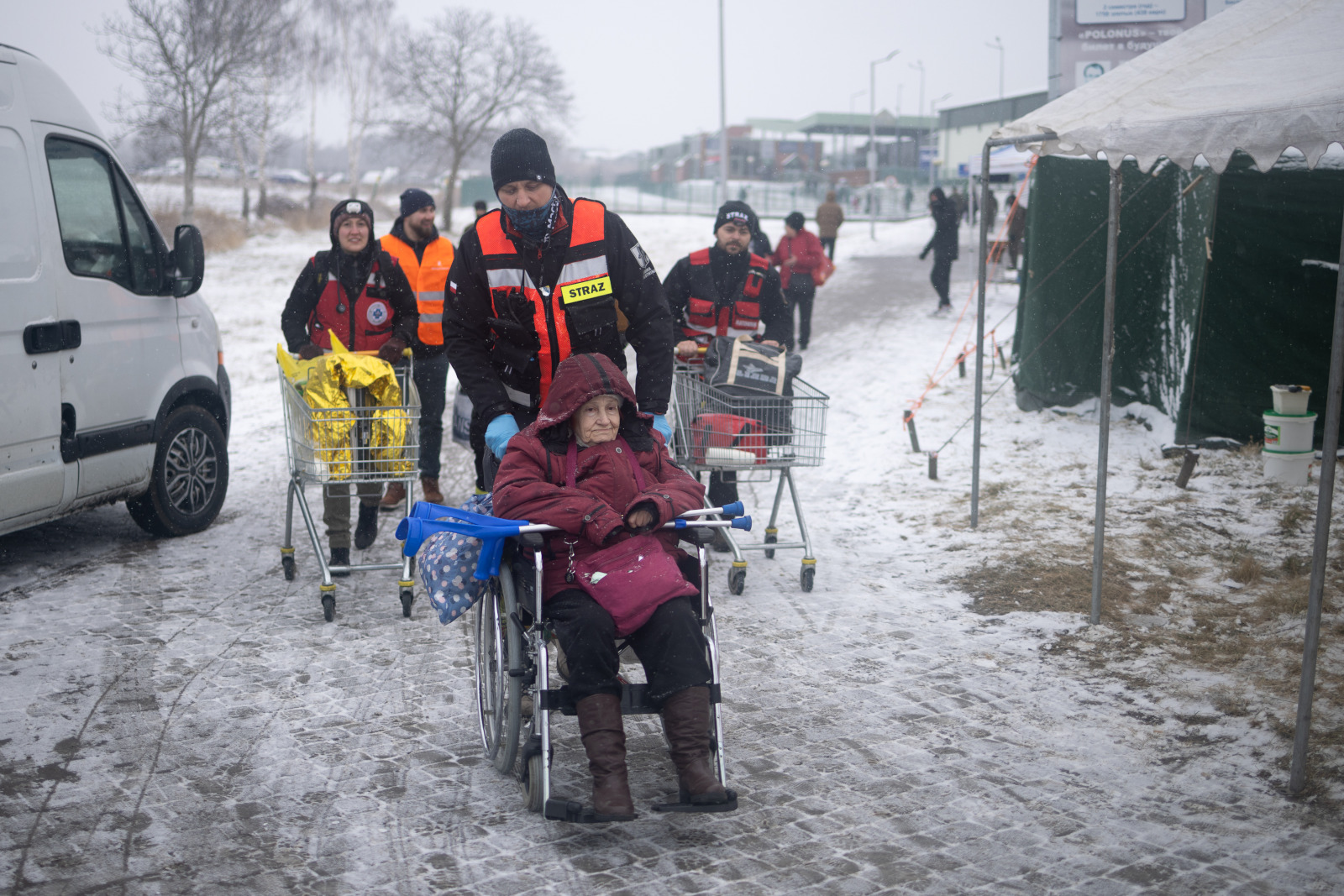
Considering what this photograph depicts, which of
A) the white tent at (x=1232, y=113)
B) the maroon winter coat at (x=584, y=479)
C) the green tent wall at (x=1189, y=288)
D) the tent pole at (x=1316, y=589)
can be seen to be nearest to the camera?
the maroon winter coat at (x=584, y=479)

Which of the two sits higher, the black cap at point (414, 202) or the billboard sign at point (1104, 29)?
the billboard sign at point (1104, 29)

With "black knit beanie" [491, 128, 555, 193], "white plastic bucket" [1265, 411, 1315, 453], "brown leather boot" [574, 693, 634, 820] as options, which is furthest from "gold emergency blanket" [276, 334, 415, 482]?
"white plastic bucket" [1265, 411, 1315, 453]

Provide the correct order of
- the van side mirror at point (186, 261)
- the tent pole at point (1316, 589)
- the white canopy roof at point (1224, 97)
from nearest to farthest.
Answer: the tent pole at point (1316, 589), the white canopy roof at point (1224, 97), the van side mirror at point (186, 261)

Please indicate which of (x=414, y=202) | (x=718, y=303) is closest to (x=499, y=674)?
(x=718, y=303)

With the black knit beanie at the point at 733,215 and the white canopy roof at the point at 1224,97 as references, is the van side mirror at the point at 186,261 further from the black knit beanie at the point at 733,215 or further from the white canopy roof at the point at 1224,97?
the white canopy roof at the point at 1224,97

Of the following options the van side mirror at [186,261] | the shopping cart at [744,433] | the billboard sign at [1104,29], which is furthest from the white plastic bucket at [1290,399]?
the van side mirror at [186,261]

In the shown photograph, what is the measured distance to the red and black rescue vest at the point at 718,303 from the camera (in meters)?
7.25

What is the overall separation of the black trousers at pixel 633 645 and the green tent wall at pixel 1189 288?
7.16 m

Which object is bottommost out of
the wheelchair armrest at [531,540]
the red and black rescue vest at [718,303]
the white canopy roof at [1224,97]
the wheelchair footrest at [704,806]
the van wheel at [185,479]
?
the wheelchair footrest at [704,806]

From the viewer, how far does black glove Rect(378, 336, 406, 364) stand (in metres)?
6.66

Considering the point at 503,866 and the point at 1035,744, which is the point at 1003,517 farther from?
the point at 503,866

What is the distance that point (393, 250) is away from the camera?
7.55m

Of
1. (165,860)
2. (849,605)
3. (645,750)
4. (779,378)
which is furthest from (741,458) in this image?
(165,860)

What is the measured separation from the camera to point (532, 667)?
3910 mm
